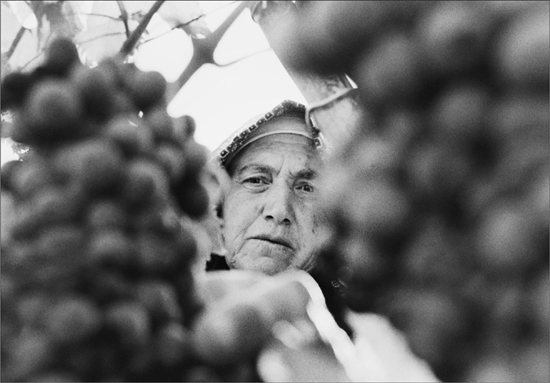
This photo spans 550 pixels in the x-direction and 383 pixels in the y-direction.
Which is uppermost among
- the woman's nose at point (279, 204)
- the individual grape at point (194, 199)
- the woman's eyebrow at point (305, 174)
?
the individual grape at point (194, 199)

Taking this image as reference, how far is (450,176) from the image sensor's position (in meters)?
0.32

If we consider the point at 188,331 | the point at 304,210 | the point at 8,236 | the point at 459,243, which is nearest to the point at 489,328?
the point at 459,243

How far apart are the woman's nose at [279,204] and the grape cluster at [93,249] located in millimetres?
592

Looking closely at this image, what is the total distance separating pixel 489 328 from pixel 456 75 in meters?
0.12

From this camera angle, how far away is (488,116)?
0.32 metres

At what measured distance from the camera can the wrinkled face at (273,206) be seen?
3.58 ft

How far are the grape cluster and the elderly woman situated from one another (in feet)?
1.74

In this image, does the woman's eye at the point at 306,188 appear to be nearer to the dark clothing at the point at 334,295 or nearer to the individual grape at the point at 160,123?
the dark clothing at the point at 334,295

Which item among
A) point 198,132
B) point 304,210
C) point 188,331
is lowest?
point 304,210

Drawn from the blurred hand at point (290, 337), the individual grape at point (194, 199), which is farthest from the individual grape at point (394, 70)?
the individual grape at point (194, 199)

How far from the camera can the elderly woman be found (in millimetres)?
1093

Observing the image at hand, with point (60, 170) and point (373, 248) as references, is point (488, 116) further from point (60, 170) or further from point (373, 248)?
point (60, 170)

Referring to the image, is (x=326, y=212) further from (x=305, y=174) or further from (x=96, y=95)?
(x=305, y=174)

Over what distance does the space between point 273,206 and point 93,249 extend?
0.72m
